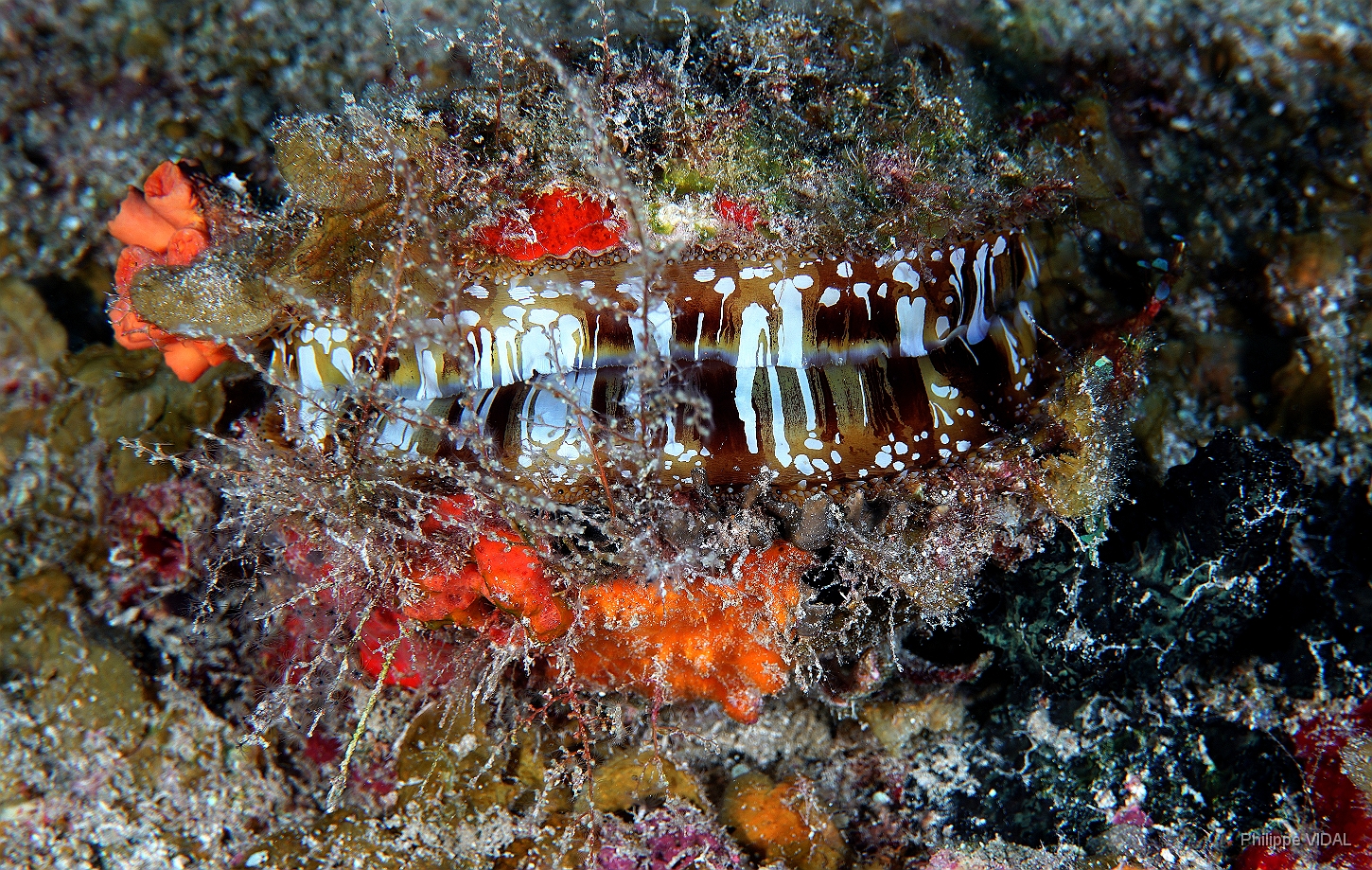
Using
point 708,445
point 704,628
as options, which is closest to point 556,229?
point 708,445

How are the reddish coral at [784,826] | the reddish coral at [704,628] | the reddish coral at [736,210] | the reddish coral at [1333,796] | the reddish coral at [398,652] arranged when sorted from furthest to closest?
the reddish coral at [784,826]
the reddish coral at [398,652]
the reddish coral at [1333,796]
the reddish coral at [704,628]
the reddish coral at [736,210]

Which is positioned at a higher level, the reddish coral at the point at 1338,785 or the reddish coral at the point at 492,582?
the reddish coral at the point at 492,582

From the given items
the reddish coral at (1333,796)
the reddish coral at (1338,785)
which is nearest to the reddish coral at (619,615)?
the reddish coral at (1333,796)

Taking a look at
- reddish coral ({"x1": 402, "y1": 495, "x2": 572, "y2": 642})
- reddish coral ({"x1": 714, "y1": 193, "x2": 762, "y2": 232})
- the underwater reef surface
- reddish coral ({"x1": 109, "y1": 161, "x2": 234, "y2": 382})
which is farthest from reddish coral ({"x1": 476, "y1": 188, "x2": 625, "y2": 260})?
reddish coral ({"x1": 109, "y1": 161, "x2": 234, "y2": 382})

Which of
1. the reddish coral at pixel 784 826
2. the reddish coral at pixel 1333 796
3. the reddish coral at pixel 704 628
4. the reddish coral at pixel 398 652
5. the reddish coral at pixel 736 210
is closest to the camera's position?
the reddish coral at pixel 736 210

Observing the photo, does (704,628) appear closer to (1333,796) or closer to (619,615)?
(619,615)

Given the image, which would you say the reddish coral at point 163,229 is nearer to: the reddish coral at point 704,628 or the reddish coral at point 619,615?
the reddish coral at point 619,615
